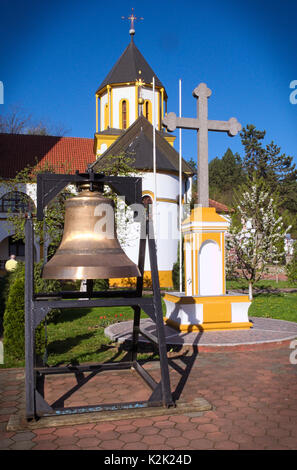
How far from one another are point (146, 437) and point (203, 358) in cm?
317

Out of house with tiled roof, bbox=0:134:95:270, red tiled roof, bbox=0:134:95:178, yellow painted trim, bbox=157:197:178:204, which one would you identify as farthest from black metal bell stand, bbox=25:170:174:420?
red tiled roof, bbox=0:134:95:178

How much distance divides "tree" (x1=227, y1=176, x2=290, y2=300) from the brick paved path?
8.95 m

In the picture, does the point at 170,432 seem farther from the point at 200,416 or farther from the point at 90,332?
the point at 90,332

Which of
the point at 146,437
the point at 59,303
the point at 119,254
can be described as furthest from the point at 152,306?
the point at 146,437

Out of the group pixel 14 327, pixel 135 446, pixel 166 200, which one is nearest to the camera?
pixel 135 446

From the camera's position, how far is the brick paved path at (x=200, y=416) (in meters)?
3.62

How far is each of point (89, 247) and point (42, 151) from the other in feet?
93.2

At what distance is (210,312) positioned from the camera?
8.65 metres

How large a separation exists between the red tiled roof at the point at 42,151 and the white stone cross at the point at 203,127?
793 inches

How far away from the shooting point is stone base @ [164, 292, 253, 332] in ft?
28.2

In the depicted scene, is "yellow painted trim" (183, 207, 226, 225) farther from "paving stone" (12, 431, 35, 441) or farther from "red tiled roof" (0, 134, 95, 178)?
"red tiled roof" (0, 134, 95, 178)

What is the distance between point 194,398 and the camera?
4781mm

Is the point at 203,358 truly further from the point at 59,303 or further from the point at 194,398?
the point at 59,303

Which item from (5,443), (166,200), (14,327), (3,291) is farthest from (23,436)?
(166,200)
